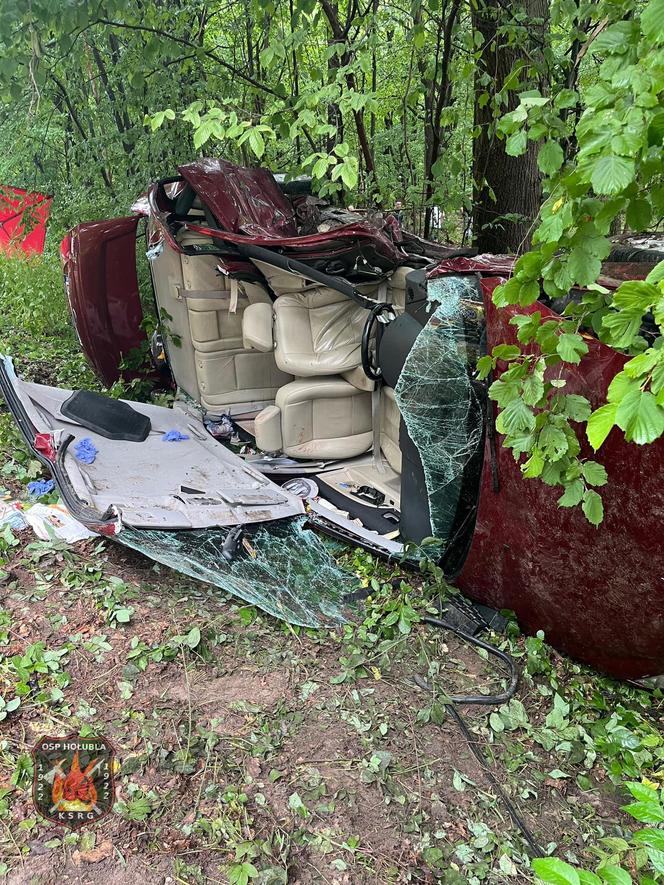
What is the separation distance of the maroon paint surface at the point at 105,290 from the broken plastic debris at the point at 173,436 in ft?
3.82

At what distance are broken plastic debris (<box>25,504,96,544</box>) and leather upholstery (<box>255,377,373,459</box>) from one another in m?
1.22

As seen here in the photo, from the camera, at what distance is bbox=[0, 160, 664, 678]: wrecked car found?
7.17 feet

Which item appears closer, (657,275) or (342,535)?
(657,275)

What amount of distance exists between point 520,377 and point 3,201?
522cm

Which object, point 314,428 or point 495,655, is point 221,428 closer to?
point 314,428

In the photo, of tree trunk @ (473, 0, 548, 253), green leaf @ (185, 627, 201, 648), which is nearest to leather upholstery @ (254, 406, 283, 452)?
green leaf @ (185, 627, 201, 648)

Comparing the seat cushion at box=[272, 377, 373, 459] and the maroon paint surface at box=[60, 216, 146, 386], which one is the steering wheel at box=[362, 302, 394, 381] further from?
the maroon paint surface at box=[60, 216, 146, 386]

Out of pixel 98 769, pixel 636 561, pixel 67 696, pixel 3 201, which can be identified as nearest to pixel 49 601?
pixel 67 696

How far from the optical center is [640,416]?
1122 millimetres

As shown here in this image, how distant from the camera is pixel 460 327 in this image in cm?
238

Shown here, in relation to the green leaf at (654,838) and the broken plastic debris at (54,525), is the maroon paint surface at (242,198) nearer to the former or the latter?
the broken plastic debris at (54,525)

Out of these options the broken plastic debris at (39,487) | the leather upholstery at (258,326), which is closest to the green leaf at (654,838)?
the broken plastic debris at (39,487)

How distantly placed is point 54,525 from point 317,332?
67.9 inches

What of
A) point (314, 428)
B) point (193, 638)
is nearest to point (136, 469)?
point (314, 428)
